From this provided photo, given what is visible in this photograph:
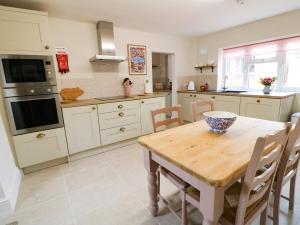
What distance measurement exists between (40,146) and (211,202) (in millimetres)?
2186

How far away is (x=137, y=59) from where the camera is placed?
339cm

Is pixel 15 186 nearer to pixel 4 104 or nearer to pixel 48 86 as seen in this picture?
pixel 4 104

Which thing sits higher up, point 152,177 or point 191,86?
point 191,86

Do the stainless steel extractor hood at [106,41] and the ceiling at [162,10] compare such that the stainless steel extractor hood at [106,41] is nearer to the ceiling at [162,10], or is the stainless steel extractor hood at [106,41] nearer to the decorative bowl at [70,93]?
the ceiling at [162,10]

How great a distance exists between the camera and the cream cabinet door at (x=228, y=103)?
300 cm

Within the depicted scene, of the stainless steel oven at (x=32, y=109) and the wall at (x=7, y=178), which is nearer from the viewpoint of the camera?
the wall at (x=7, y=178)

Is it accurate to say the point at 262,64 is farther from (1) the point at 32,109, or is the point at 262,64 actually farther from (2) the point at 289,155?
(1) the point at 32,109

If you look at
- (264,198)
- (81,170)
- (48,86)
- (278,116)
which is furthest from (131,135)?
(278,116)

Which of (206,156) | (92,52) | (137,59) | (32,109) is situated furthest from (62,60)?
(206,156)

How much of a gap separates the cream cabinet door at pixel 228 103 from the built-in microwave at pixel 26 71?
2.62 m

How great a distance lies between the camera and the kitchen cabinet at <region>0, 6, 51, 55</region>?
182 cm

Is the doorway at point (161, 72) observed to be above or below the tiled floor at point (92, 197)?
above

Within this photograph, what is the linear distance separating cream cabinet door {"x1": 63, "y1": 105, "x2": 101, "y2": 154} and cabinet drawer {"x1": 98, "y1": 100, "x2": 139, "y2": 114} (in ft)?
0.36

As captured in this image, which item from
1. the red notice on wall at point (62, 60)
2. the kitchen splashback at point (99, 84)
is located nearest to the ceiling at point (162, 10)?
the red notice on wall at point (62, 60)
